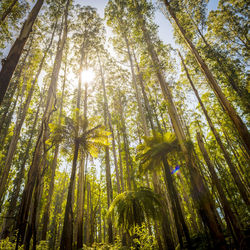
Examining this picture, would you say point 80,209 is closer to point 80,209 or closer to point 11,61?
point 80,209

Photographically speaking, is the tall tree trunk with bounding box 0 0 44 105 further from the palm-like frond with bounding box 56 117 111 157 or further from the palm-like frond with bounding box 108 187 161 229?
the palm-like frond with bounding box 108 187 161 229

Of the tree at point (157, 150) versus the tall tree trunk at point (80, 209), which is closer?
the tree at point (157, 150)

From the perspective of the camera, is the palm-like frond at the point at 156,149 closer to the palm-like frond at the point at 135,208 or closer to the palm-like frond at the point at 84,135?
the palm-like frond at the point at 135,208

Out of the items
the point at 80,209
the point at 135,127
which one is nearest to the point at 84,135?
the point at 80,209

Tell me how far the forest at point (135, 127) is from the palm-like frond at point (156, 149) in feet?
0.16

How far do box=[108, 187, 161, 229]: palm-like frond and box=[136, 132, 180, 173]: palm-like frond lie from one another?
50.5 inches

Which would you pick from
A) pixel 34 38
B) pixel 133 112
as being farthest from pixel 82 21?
pixel 133 112

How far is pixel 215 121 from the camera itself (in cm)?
1234

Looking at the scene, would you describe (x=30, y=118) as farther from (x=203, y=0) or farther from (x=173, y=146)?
(x=203, y=0)

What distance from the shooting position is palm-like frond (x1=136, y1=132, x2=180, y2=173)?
6059 mm

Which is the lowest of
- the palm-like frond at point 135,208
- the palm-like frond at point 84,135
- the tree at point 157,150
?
A: the palm-like frond at point 135,208

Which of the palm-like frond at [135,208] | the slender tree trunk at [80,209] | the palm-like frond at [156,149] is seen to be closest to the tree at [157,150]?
the palm-like frond at [156,149]

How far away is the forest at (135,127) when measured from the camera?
4.65m

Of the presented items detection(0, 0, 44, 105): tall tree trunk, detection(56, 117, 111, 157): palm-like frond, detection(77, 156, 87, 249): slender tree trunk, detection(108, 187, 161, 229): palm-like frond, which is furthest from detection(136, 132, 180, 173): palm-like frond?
detection(0, 0, 44, 105): tall tree trunk
